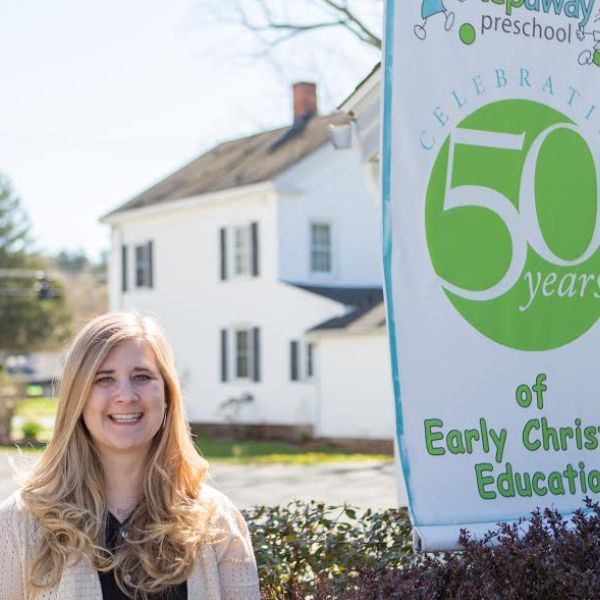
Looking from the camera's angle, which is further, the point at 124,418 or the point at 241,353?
the point at 241,353

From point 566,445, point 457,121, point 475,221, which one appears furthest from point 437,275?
point 566,445

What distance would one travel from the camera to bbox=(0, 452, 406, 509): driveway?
1441cm

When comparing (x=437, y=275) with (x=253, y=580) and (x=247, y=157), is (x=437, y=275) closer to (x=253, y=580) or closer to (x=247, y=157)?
(x=253, y=580)

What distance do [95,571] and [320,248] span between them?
24481 mm

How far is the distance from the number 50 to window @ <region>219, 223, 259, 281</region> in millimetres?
22613

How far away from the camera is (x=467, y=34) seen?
3.91m

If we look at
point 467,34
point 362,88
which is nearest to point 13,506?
point 467,34

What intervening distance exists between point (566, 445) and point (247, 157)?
2639cm

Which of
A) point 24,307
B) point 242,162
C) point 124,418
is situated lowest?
point 24,307

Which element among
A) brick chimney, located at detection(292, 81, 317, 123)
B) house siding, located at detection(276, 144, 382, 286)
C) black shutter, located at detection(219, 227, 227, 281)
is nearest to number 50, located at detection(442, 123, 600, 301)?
house siding, located at detection(276, 144, 382, 286)

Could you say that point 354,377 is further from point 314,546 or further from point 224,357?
point 314,546

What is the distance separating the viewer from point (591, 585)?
3137 millimetres

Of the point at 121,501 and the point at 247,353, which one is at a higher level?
the point at 121,501

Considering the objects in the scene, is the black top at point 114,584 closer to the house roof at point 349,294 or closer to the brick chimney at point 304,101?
the house roof at point 349,294
